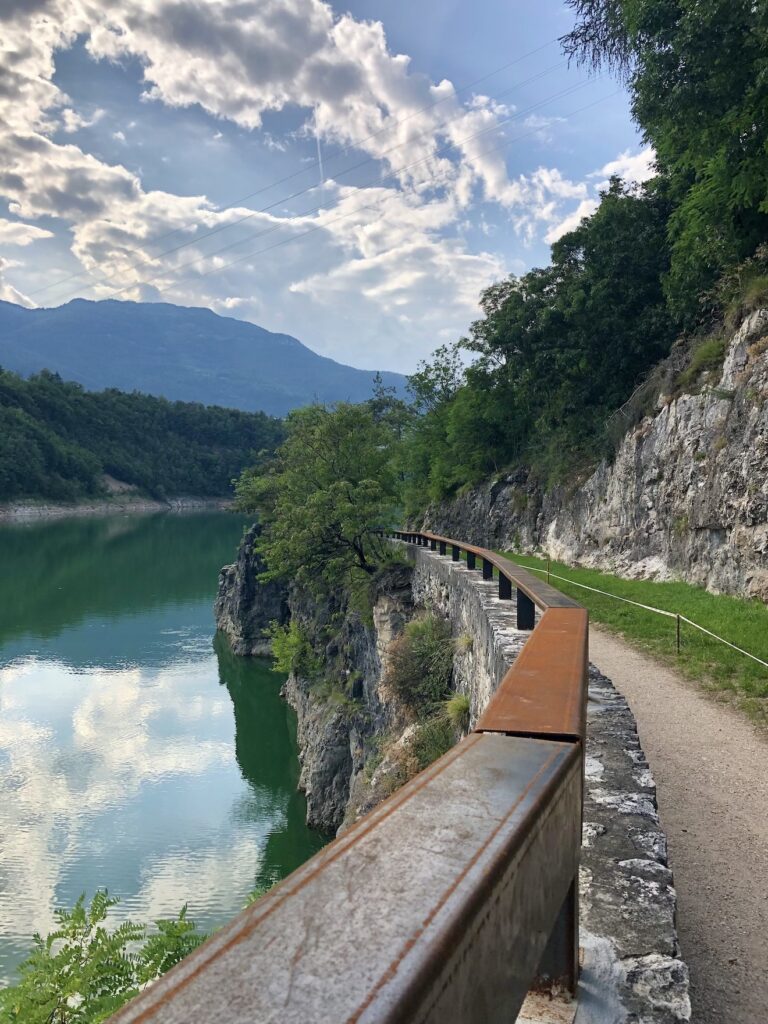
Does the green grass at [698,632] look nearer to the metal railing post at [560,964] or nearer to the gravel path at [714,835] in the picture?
the gravel path at [714,835]

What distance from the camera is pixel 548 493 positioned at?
27203 mm

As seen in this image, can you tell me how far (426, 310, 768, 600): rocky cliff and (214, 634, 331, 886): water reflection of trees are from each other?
1053 cm

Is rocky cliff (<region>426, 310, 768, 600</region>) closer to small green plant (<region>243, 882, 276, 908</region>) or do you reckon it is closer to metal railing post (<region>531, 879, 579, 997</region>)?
small green plant (<region>243, 882, 276, 908</region>)

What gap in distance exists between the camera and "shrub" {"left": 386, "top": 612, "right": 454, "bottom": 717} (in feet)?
38.0

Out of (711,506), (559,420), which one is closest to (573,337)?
(559,420)

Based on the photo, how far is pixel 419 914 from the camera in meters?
0.76

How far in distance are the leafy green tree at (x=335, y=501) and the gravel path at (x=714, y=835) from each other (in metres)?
14.3

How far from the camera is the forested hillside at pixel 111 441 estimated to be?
109 m

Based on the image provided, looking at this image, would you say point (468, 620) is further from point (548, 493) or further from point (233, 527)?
point (233, 527)

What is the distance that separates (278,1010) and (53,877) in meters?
18.3

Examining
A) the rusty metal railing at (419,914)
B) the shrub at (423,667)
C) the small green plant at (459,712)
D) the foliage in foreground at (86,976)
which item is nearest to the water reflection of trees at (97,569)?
the shrub at (423,667)

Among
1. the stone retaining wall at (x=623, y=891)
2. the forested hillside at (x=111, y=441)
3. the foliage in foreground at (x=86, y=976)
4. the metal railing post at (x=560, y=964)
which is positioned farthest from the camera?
the forested hillside at (x=111, y=441)

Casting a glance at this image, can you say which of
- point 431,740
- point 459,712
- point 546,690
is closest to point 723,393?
point 459,712

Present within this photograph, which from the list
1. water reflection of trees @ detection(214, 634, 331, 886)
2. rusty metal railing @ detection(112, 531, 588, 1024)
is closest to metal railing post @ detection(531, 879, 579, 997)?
rusty metal railing @ detection(112, 531, 588, 1024)
